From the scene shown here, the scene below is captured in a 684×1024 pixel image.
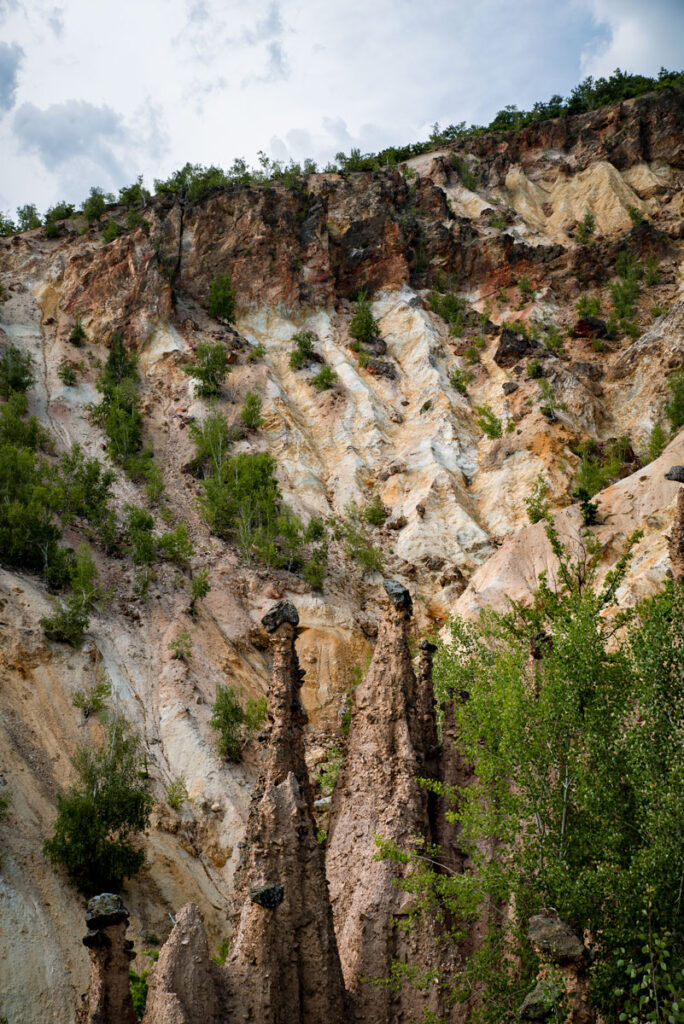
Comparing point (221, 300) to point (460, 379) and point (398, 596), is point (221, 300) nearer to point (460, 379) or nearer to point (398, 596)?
point (460, 379)

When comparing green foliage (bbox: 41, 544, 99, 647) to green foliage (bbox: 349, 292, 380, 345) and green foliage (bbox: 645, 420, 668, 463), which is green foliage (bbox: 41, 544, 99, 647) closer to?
green foliage (bbox: 645, 420, 668, 463)

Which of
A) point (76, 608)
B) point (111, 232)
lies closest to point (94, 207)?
point (111, 232)

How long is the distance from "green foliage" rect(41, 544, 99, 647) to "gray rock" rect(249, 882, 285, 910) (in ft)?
46.2

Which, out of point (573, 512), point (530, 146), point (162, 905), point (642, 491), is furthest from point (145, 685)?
point (530, 146)

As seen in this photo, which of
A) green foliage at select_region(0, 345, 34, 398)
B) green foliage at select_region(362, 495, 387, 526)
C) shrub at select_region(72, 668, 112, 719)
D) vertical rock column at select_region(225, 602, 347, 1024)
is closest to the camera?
vertical rock column at select_region(225, 602, 347, 1024)

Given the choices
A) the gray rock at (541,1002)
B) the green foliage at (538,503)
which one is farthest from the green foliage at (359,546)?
the gray rock at (541,1002)

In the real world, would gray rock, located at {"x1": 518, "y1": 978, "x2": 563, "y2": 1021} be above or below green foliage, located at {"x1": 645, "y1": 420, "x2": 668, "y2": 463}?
below

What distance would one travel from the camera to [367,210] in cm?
4909

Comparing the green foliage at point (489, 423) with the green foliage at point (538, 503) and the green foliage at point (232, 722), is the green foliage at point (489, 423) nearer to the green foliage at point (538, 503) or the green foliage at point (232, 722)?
the green foliage at point (538, 503)

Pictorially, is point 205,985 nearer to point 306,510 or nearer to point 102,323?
point 306,510

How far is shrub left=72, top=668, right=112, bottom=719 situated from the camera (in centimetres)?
2009

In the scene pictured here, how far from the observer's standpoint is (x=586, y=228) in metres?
50.5

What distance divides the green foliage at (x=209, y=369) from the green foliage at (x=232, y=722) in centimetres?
2087

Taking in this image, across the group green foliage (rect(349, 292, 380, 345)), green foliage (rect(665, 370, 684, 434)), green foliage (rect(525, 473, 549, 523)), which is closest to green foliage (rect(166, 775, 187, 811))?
green foliage (rect(525, 473, 549, 523))
